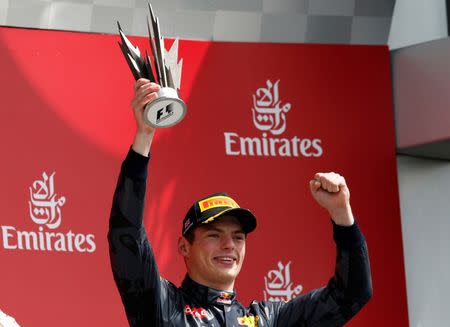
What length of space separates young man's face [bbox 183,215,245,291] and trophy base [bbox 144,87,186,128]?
1.09 feet

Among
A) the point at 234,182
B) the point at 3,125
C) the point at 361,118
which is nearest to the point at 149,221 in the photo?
the point at 234,182

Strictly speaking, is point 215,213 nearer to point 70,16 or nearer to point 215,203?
point 215,203

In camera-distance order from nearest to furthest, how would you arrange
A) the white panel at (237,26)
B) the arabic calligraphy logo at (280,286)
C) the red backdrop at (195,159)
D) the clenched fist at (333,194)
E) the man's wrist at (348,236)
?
the clenched fist at (333,194)
the man's wrist at (348,236)
the red backdrop at (195,159)
the arabic calligraphy logo at (280,286)
the white panel at (237,26)

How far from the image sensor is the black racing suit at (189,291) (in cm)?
237

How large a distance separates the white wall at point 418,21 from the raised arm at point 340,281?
2.82 m

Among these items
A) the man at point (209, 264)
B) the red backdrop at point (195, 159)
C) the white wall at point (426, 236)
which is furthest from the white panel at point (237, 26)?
the man at point (209, 264)

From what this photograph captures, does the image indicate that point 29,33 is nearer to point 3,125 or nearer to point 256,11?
point 3,125

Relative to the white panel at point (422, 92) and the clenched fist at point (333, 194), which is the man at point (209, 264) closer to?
the clenched fist at point (333, 194)

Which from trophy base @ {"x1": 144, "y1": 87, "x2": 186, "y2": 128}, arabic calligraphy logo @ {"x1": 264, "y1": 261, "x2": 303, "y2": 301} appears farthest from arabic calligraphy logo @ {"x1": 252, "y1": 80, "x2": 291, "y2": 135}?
trophy base @ {"x1": 144, "y1": 87, "x2": 186, "y2": 128}

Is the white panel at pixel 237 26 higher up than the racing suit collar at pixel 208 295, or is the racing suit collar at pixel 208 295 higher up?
the white panel at pixel 237 26

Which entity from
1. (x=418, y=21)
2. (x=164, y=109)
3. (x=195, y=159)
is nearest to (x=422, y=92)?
(x=418, y=21)

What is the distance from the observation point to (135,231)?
2375mm

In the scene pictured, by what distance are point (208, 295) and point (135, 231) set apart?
0.92 feet

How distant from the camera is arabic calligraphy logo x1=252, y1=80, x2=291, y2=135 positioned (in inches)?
194
